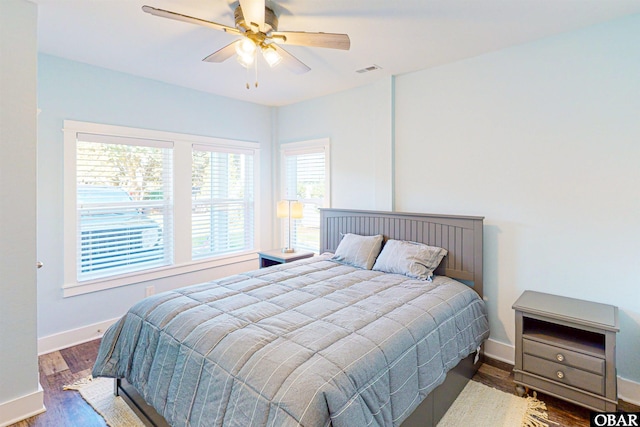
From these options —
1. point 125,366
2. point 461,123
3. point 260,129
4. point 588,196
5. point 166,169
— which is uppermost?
point 260,129

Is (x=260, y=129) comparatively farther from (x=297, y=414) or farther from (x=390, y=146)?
(x=297, y=414)

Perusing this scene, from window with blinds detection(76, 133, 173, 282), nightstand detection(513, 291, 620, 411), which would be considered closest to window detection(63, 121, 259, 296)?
window with blinds detection(76, 133, 173, 282)

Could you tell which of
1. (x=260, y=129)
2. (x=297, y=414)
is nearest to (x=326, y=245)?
(x=260, y=129)

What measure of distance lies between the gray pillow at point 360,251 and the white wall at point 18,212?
2470 millimetres

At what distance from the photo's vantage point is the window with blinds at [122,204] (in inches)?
125

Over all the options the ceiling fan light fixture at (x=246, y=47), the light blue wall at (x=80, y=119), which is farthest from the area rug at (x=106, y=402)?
the ceiling fan light fixture at (x=246, y=47)

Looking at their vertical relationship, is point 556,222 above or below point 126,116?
below

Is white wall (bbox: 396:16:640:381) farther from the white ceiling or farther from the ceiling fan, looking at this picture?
the ceiling fan

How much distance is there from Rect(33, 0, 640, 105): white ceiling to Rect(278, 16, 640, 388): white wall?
0.20 metres

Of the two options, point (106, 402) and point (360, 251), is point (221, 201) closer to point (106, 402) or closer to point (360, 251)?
point (360, 251)

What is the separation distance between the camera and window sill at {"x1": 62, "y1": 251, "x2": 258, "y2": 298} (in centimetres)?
312

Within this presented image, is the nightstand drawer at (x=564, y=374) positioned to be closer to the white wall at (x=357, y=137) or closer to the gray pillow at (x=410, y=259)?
the gray pillow at (x=410, y=259)

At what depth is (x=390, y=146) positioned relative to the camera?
3518 millimetres

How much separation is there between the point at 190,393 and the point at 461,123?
3.02 metres
